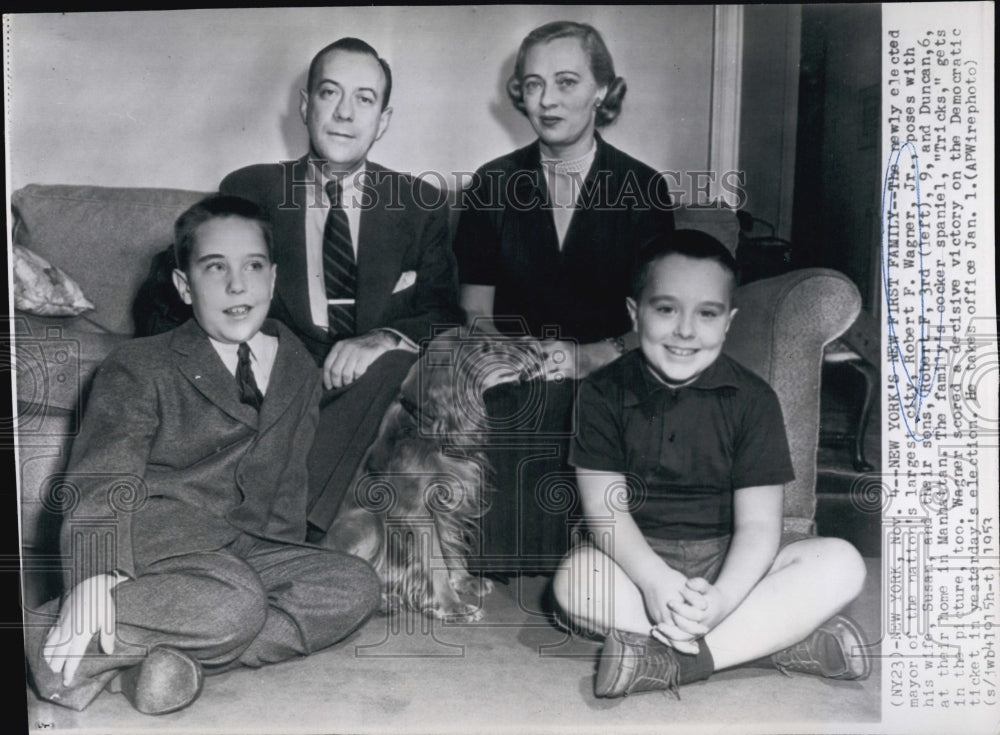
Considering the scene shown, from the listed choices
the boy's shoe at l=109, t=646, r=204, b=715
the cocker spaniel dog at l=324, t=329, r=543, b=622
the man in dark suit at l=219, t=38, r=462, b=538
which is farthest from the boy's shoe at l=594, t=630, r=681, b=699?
the boy's shoe at l=109, t=646, r=204, b=715

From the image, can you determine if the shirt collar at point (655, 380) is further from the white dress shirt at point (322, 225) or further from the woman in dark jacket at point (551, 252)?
the white dress shirt at point (322, 225)

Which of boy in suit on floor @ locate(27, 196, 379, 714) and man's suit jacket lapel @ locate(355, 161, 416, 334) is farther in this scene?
man's suit jacket lapel @ locate(355, 161, 416, 334)

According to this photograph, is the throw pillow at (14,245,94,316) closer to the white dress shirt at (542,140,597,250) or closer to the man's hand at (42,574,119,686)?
the man's hand at (42,574,119,686)

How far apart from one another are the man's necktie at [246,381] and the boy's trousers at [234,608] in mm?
407

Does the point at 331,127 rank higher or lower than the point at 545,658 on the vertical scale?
higher

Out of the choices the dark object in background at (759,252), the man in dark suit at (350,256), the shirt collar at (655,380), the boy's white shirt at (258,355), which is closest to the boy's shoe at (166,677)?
the man in dark suit at (350,256)

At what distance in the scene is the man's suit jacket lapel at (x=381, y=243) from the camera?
9.25 feet

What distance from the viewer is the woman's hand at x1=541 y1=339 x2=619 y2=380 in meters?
2.78

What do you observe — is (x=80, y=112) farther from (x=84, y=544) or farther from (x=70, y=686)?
(x=70, y=686)

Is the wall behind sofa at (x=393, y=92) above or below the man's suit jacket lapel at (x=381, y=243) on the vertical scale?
above

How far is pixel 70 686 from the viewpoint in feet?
9.04

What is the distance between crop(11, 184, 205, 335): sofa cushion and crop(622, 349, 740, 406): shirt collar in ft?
4.63

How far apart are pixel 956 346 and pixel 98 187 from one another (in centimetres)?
267

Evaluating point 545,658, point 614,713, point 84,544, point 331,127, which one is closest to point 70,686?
point 84,544
